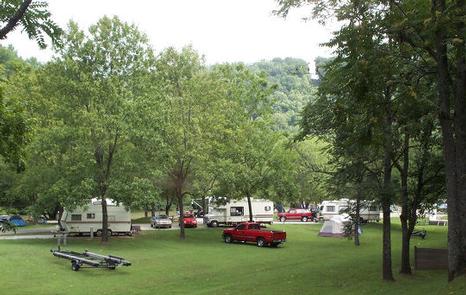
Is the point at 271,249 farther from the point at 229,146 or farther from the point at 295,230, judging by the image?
the point at 295,230

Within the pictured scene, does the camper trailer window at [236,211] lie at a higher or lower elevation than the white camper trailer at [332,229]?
higher

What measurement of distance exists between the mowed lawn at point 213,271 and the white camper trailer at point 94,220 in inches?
104

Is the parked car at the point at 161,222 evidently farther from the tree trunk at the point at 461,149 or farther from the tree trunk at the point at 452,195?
the tree trunk at the point at 461,149

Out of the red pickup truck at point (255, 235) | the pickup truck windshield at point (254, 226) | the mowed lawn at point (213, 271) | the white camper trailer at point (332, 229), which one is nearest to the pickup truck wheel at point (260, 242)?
the red pickup truck at point (255, 235)

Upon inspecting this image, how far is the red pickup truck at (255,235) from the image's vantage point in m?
31.4

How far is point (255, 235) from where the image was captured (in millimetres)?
32312

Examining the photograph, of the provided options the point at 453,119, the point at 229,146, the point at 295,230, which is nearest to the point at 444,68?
the point at 453,119

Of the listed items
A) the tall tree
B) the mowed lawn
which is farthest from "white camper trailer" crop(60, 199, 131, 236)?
the tall tree

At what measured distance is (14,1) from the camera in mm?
5586

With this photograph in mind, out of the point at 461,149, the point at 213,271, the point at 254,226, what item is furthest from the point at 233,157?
the point at 461,149

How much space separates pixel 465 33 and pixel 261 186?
1179 inches

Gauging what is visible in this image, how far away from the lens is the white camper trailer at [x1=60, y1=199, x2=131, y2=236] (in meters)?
35.6

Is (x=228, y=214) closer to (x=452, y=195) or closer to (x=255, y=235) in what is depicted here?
(x=255, y=235)

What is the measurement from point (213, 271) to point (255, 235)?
36.6 ft
